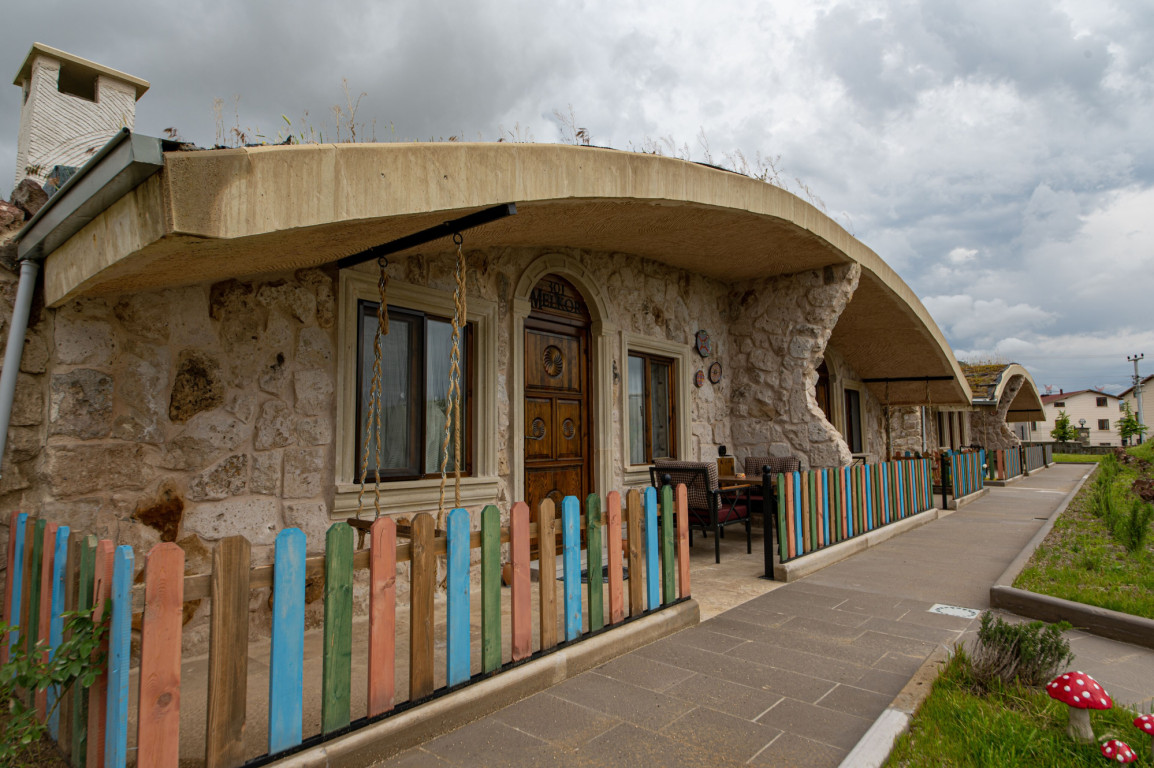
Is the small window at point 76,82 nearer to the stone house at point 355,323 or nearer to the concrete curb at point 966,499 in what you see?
the stone house at point 355,323

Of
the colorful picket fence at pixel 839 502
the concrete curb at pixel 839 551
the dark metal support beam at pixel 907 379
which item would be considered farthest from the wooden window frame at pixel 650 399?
the dark metal support beam at pixel 907 379

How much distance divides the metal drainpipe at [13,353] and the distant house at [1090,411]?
2814 inches

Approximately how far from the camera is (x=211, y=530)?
368 centimetres

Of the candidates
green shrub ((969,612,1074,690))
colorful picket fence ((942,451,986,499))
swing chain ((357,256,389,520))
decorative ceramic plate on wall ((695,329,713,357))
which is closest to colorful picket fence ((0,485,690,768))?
swing chain ((357,256,389,520))

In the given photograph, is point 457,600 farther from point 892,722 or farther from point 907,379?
point 907,379

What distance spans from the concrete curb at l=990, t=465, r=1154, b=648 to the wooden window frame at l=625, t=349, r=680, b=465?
11.8 feet

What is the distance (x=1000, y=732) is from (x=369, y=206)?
3297 millimetres

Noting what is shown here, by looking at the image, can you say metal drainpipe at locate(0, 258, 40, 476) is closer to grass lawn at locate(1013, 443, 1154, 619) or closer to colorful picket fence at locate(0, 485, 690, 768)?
colorful picket fence at locate(0, 485, 690, 768)

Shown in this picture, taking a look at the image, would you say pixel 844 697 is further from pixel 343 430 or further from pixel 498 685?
pixel 343 430

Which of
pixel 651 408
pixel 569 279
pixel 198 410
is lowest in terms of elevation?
pixel 198 410

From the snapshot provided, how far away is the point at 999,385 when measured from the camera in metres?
15.9

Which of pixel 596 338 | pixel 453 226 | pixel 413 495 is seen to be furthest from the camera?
pixel 596 338

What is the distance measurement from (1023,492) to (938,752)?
43.0 ft

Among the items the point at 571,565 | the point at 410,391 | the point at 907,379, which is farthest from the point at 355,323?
the point at 907,379
